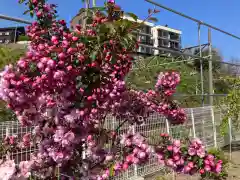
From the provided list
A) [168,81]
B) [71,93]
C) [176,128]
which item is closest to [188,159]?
[168,81]

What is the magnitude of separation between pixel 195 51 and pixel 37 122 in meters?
7.67

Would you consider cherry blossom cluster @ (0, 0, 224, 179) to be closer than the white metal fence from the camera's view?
Yes

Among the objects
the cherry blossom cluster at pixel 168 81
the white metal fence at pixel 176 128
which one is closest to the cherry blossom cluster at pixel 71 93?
the cherry blossom cluster at pixel 168 81

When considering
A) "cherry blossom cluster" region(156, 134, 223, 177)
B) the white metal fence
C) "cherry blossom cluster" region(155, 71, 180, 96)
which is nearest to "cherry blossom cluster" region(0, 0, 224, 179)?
"cherry blossom cluster" region(156, 134, 223, 177)

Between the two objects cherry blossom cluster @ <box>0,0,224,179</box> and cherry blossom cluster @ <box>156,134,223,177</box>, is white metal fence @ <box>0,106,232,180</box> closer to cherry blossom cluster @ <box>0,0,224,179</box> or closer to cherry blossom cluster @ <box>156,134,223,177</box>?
cherry blossom cluster @ <box>0,0,224,179</box>

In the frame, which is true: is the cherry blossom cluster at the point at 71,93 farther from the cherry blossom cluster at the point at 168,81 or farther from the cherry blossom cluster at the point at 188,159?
the cherry blossom cluster at the point at 168,81

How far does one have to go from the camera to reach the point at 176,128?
5.86 m

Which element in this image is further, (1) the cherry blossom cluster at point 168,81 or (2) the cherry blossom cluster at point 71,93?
(1) the cherry blossom cluster at point 168,81

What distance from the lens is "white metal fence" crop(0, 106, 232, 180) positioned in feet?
10.1

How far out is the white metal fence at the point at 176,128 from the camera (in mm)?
3089

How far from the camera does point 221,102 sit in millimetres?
7355

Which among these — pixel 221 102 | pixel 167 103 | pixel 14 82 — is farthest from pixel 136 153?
pixel 221 102

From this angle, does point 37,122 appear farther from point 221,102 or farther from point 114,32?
point 221,102

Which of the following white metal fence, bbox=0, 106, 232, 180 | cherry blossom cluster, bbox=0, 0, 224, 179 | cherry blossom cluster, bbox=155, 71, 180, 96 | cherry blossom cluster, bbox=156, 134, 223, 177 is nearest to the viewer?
cherry blossom cluster, bbox=0, 0, 224, 179
